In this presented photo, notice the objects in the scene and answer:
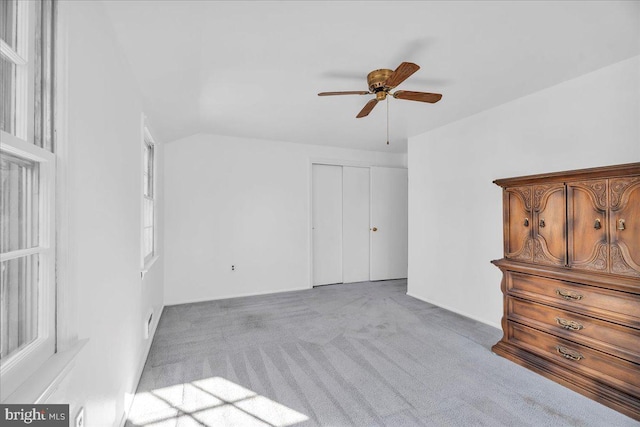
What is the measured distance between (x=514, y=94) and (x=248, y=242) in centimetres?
383

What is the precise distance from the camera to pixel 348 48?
204cm

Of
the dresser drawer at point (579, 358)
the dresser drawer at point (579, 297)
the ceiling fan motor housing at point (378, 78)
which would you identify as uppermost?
the ceiling fan motor housing at point (378, 78)

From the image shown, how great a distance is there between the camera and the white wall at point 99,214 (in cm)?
102

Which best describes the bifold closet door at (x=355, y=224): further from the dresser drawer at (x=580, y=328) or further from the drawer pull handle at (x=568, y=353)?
the drawer pull handle at (x=568, y=353)

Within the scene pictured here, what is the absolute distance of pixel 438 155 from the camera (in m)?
4.02

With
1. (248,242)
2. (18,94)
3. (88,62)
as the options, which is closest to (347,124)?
(248,242)

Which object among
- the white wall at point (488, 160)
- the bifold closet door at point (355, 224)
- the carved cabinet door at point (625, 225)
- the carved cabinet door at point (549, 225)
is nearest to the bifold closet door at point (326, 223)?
the bifold closet door at point (355, 224)

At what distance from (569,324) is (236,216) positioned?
3.96 meters

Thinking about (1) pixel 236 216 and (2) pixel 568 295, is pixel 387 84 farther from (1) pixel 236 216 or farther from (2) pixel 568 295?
(1) pixel 236 216

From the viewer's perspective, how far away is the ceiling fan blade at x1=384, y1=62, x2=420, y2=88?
1.86 m

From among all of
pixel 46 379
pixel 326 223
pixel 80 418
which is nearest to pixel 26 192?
pixel 46 379

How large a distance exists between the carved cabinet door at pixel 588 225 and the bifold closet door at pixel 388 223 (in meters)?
3.41

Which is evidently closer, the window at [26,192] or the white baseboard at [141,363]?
the window at [26,192]

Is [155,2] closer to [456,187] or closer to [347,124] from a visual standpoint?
[347,124]
